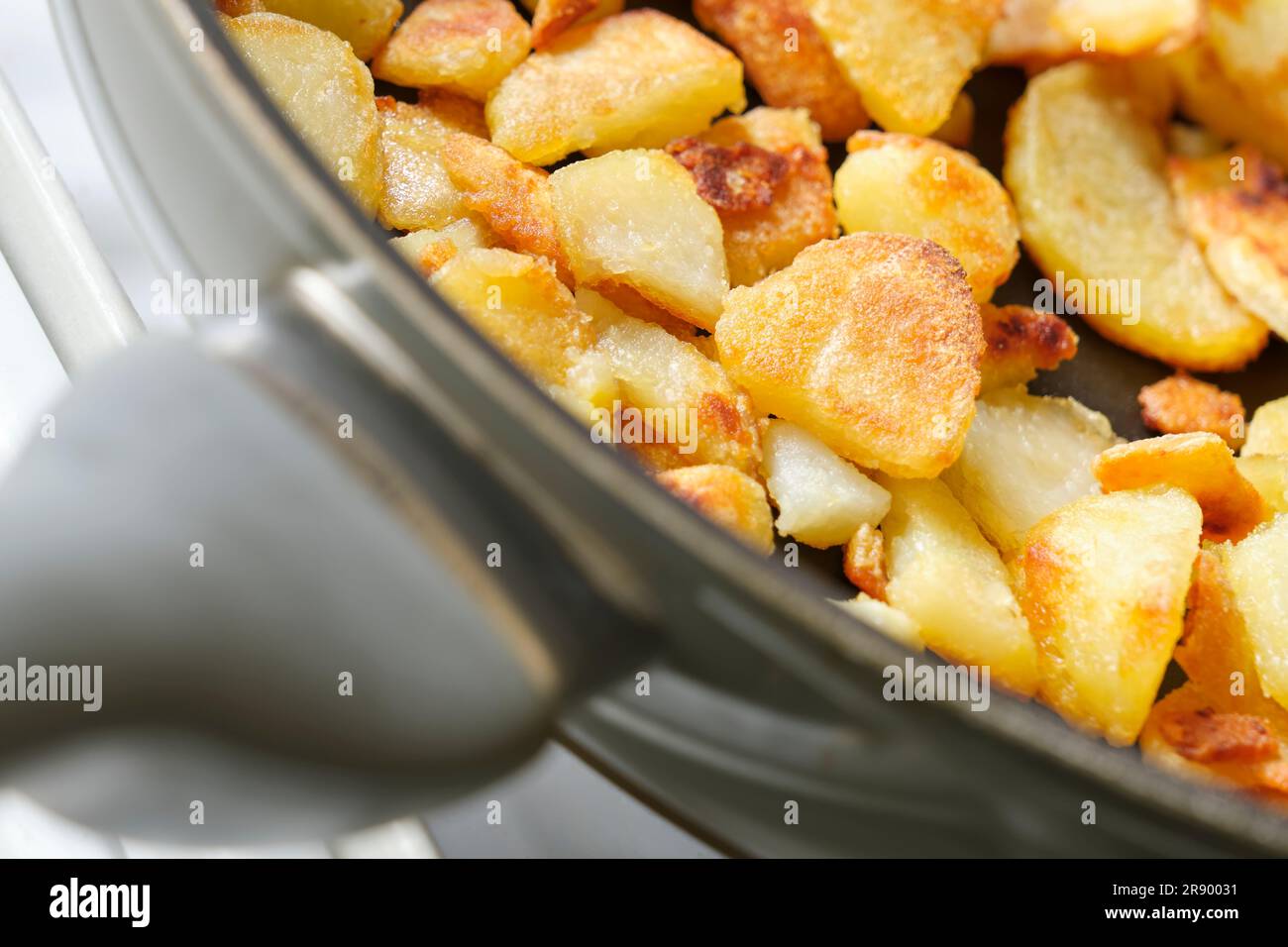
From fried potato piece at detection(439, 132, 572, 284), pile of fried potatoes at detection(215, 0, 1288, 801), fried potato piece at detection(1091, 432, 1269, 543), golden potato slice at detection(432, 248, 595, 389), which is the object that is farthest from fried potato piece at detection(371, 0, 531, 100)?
fried potato piece at detection(1091, 432, 1269, 543)

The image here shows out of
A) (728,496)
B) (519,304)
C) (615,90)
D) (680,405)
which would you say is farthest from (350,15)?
(728,496)

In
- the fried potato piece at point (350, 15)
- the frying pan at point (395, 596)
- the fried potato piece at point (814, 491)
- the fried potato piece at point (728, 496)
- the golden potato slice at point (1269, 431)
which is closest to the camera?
the frying pan at point (395, 596)

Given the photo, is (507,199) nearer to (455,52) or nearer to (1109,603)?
(455,52)

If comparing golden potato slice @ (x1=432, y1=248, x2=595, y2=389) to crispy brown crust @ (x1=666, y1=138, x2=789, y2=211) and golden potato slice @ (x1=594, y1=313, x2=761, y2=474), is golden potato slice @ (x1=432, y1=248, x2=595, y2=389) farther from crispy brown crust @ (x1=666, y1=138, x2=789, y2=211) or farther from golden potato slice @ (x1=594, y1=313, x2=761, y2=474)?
crispy brown crust @ (x1=666, y1=138, x2=789, y2=211)

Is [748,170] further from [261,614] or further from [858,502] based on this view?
[261,614]

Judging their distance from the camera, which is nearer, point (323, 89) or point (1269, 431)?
point (323, 89)

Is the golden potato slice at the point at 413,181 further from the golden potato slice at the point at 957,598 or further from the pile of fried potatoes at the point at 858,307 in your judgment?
the golden potato slice at the point at 957,598

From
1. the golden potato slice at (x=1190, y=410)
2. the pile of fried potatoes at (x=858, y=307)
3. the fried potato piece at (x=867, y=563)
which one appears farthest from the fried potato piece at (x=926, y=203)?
the fried potato piece at (x=867, y=563)
